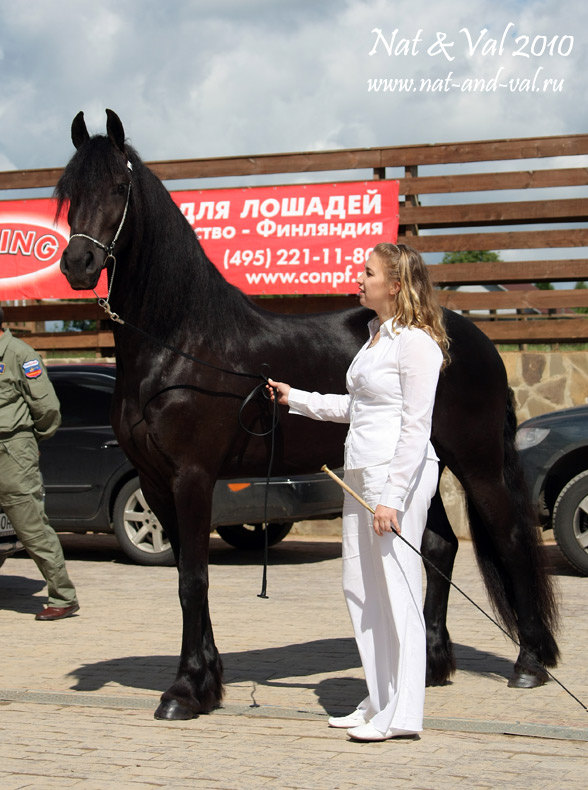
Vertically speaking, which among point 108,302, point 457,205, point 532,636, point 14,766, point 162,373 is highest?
point 457,205

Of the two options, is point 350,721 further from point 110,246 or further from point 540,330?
point 540,330

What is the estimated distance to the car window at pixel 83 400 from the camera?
415 inches

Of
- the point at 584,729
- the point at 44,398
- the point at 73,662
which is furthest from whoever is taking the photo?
the point at 44,398

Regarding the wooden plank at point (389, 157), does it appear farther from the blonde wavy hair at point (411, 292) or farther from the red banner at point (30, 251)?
the blonde wavy hair at point (411, 292)

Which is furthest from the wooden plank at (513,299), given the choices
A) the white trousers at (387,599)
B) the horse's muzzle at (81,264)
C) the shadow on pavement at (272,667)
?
the white trousers at (387,599)

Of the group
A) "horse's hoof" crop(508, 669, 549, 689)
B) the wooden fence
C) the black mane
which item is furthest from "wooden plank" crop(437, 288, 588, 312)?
the black mane

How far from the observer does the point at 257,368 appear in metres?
5.41

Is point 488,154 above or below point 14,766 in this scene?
above

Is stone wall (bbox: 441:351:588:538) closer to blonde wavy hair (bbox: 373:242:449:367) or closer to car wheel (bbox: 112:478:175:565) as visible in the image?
car wheel (bbox: 112:478:175:565)

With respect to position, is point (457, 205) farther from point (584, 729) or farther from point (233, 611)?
point (584, 729)

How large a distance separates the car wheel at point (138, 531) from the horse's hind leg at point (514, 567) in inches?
188

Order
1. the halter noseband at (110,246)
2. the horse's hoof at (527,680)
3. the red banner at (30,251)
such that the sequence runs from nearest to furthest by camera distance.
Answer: the halter noseband at (110,246), the horse's hoof at (527,680), the red banner at (30,251)

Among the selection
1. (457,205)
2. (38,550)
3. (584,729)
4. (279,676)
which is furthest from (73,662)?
(457,205)

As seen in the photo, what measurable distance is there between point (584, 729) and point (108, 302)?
2903 millimetres
